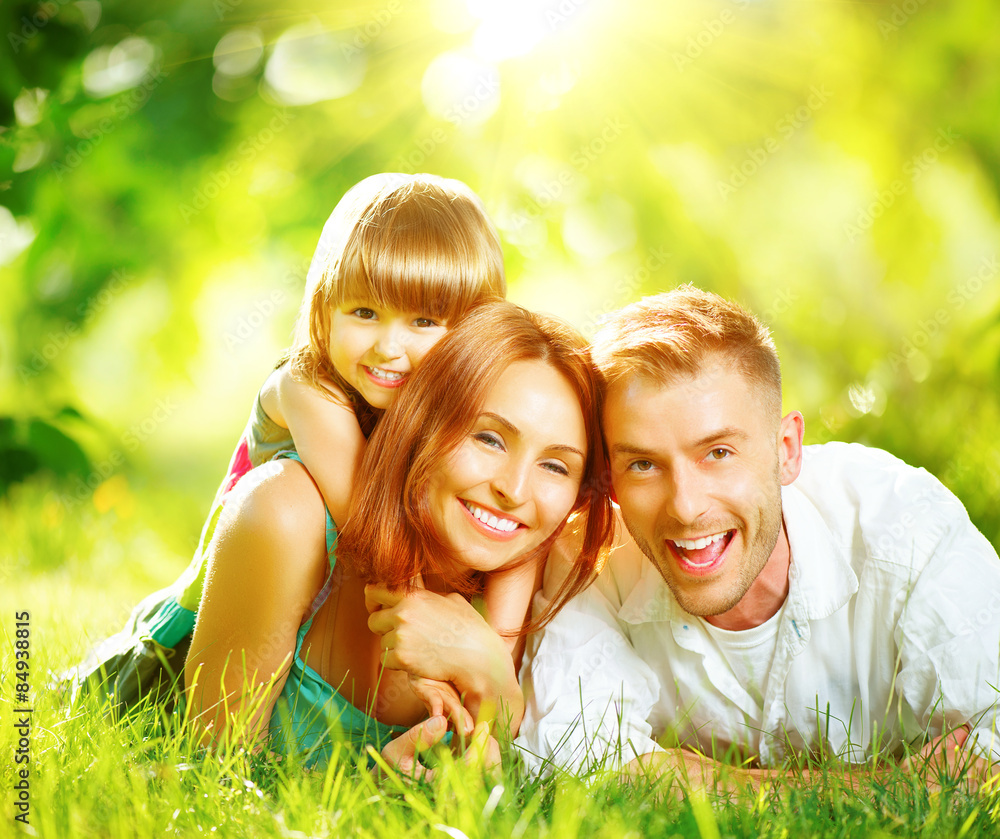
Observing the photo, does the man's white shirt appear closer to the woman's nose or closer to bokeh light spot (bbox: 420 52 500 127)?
the woman's nose

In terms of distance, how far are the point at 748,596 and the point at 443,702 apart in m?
0.99

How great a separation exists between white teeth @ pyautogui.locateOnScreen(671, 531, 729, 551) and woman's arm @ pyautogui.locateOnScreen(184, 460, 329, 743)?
1029mm

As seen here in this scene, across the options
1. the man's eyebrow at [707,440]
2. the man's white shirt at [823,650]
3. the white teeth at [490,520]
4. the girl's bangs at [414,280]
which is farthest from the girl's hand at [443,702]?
the girl's bangs at [414,280]

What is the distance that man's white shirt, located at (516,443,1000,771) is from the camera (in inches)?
92.0

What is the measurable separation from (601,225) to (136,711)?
366cm

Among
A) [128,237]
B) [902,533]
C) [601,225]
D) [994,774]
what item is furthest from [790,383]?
[128,237]

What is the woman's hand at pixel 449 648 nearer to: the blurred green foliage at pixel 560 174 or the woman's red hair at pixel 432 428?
the woman's red hair at pixel 432 428

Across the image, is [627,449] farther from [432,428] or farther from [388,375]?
[388,375]

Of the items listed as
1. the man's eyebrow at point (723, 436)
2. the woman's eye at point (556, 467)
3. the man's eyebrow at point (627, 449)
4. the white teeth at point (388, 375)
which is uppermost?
the white teeth at point (388, 375)

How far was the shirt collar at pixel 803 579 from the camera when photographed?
2508mm

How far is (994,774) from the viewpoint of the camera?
7.22ft

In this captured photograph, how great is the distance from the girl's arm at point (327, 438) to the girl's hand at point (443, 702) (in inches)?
20.8

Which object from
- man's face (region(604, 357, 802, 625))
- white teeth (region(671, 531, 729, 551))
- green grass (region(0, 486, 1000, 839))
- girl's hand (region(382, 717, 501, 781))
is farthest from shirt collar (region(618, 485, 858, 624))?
girl's hand (region(382, 717, 501, 781))

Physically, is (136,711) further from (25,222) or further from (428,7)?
(428,7)
